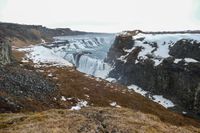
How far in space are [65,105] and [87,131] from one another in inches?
1675

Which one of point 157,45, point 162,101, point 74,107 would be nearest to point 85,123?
point 74,107

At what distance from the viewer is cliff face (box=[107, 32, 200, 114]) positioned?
310 feet

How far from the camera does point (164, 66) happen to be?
106m

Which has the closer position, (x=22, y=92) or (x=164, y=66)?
(x=22, y=92)

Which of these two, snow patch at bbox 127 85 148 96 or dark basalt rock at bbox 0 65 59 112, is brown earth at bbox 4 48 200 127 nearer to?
dark basalt rock at bbox 0 65 59 112

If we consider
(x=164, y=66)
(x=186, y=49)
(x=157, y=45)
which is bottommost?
(x=164, y=66)

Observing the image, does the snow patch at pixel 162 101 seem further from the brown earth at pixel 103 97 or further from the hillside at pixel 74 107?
the hillside at pixel 74 107

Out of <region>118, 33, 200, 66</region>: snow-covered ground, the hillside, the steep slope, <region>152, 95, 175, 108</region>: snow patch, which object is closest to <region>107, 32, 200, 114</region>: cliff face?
<region>118, 33, 200, 66</region>: snow-covered ground

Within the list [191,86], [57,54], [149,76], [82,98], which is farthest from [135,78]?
[57,54]

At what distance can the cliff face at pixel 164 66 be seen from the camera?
310ft

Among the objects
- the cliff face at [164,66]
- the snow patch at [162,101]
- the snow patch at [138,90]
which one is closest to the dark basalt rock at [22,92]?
the snow patch at [162,101]

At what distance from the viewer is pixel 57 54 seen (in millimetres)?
187875

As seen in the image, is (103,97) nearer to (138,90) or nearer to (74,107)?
(74,107)

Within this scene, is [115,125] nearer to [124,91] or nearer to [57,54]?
[124,91]
